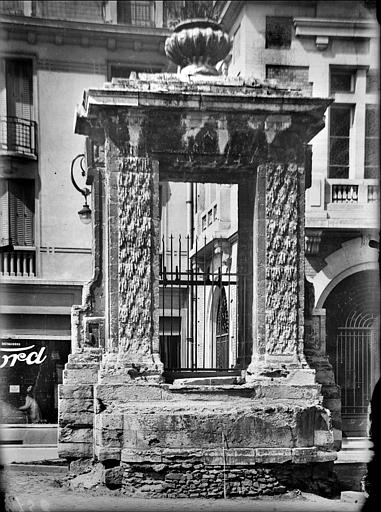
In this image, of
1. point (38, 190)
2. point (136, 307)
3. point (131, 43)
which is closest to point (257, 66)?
point (131, 43)

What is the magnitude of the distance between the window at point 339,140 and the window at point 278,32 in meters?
1.74

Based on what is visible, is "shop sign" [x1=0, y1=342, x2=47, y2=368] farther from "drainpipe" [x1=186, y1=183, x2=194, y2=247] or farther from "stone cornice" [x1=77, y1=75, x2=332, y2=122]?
"stone cornice" [x1=77, y1=75, x2=332, y2=122]

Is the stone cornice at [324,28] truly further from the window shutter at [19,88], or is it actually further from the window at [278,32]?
the window shutter at [19,88]

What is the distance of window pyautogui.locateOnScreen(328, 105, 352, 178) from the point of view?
1639 centimetres

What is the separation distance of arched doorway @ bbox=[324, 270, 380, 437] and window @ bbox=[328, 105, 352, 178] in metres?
2.37

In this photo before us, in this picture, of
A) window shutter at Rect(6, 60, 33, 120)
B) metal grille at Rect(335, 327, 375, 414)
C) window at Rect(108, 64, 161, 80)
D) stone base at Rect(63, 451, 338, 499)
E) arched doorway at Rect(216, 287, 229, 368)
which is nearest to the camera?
stone base at Rect(63, 451, 338, 499)

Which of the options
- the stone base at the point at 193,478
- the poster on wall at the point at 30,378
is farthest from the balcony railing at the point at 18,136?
the stone base at the point at 193,478

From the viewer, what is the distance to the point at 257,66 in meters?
16.4

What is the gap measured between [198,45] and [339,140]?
7189 mm

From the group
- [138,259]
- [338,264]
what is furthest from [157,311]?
[338,264]

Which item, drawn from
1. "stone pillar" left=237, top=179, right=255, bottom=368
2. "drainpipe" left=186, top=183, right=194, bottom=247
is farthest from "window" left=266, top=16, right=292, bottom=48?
"stone pillar" left=237, top=179, right=255, bottom=368

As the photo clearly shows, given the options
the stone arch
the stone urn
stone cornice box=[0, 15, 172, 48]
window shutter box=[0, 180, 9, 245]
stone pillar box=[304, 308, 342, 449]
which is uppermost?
stone cornice box=[0, 15, 172, 48]

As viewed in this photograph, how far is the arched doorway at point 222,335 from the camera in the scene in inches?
501

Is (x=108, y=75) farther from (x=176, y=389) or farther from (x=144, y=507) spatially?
(x=144, y=507)
